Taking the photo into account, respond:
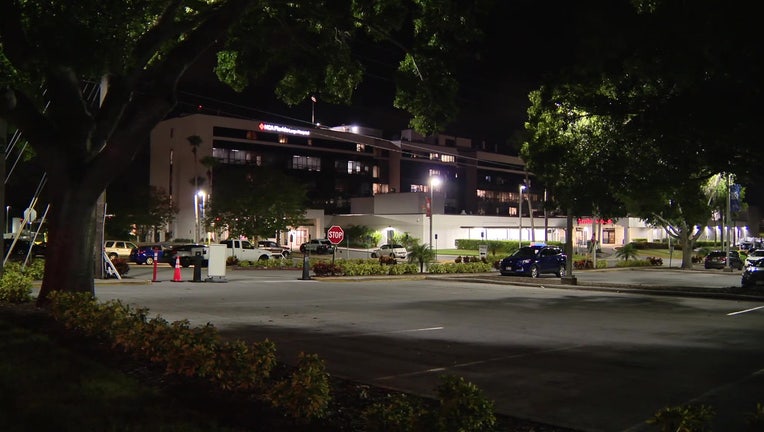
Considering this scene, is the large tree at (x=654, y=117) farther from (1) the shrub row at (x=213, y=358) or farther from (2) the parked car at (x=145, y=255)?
(2) the parked car at (x=145, y=255)

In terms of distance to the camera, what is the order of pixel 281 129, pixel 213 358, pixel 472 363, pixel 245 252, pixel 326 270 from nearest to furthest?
pixel 213 358, pixel 472 363, pixel 326 270, pixel 245 252, pixel 281 129

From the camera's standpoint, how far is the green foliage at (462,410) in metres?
5.28

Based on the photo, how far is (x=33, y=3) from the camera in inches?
428

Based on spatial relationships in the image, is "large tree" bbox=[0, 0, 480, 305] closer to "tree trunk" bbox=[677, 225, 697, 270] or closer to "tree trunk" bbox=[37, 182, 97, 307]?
"tree trunk" bbox=[37, 182, 97, 307]

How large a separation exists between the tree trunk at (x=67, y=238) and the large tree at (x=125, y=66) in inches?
0.8

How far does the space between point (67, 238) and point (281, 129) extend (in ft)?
251

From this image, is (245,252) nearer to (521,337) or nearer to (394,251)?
(394,251)

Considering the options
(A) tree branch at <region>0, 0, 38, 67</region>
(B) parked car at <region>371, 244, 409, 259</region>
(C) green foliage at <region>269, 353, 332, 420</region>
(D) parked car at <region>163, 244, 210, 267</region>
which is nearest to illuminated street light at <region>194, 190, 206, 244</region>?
(B) parked car at <region>371, 244, 409, 259</region>

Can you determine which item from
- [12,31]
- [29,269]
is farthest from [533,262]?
[12,31]

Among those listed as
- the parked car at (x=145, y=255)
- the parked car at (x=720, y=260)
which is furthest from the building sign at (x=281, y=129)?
the parked car at (x=720, y=260)

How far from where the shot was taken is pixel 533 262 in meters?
33.4

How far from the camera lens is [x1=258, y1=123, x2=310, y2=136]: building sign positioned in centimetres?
8600

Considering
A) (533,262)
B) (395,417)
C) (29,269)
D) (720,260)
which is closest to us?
(395,417)

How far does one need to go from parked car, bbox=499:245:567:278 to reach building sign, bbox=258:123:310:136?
190 feet
